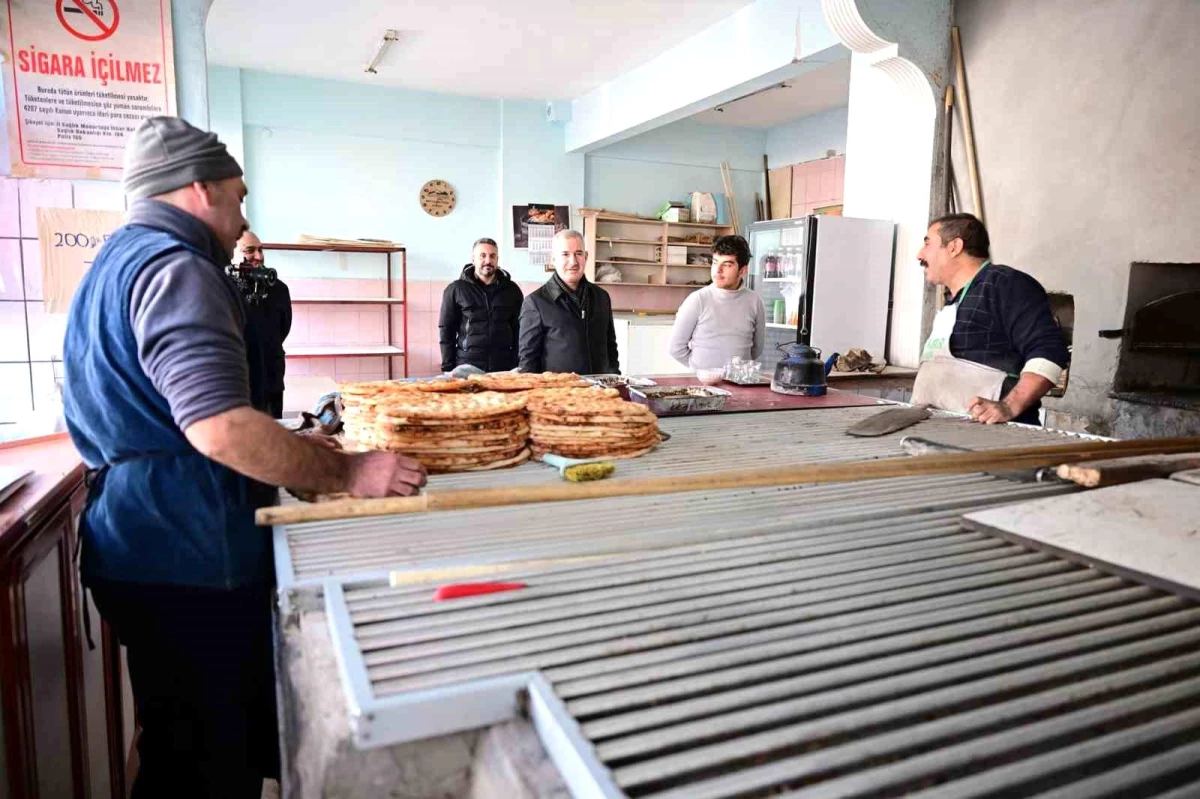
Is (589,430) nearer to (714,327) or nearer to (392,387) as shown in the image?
(392,387)

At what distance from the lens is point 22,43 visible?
2.46 meters

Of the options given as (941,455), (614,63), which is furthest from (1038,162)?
(614,63)

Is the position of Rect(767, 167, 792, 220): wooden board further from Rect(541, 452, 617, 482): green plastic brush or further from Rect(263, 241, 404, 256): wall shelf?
Rect(541, 452, 617, 482): green plastic brush

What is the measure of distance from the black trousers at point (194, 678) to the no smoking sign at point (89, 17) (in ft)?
6.41

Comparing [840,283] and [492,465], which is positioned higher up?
[840,283]

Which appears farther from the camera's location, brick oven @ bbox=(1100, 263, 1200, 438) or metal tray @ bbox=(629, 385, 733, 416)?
brick oven @ bbox=(1100, 263, 1200, 438)

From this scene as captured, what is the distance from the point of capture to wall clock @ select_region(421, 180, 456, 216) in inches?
330

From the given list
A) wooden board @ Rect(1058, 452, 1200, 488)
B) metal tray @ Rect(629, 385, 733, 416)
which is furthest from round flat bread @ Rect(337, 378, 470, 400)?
wooden board @ Rect(1058, 452, 1200, 488)

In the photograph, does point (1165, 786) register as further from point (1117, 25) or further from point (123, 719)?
point (1117, 25)

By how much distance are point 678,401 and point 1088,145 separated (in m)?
2.92

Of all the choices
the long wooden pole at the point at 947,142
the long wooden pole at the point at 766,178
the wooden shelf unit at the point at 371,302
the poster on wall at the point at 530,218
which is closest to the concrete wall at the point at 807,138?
the long wooden pole at the point at 766,178

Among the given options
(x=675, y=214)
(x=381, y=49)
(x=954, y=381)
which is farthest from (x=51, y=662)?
(x=675, y=214)

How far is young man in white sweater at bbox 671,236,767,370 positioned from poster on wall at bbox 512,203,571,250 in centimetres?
491

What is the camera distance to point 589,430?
76.2 inches
